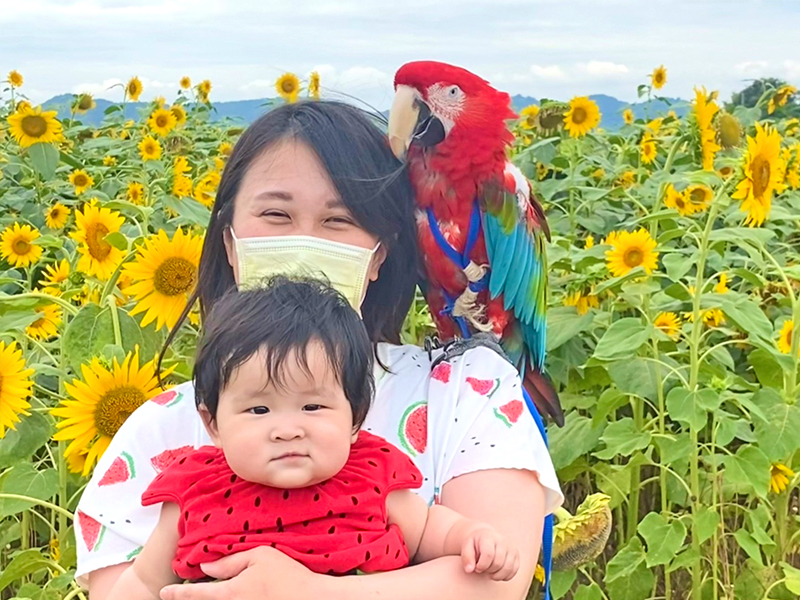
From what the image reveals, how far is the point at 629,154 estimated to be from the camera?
171 inches

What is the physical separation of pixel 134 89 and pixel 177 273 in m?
3.92

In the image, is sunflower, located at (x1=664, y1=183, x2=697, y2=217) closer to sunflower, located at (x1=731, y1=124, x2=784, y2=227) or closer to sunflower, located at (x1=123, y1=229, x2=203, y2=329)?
sunflower, located at (x1=731, y1=124, x2=784, y2=227)

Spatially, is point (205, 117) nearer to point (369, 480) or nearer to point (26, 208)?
point (26, 208)

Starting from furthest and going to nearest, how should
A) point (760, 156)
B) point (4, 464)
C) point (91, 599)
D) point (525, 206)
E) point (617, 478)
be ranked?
point (617, 478), point (760, 156), point (4, 464), point (525, 206), point (91, 599)

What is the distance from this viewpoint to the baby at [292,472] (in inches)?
40.1

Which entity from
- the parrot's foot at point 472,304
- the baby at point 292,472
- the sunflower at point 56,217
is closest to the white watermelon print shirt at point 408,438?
the baby at point 292,472

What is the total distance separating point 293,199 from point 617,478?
48.4 inches

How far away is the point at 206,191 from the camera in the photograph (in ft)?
8.88

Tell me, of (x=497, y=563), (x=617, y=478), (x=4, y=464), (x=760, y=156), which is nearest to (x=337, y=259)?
(x=497, y=563)

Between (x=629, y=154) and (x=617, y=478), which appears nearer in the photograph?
(x=617, y=478)

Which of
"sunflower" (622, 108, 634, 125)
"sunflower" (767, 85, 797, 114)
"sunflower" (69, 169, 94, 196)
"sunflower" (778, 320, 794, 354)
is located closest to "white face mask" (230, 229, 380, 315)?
"sunflower" (778, 320, 794, 354)

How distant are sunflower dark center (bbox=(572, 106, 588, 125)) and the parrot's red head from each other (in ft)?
6.89

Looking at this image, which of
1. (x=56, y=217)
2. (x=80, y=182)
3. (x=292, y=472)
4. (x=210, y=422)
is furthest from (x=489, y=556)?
(x=80, y=182)

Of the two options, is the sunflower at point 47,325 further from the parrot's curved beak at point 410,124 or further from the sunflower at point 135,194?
the sunflower at point 135,194
